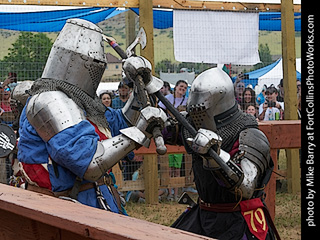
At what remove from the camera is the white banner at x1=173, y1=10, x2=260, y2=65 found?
289 inches

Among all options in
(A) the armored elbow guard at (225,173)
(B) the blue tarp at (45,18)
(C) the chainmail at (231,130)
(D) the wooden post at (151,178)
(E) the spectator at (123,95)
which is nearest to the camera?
(A) the armored elbow guard at (225,173)

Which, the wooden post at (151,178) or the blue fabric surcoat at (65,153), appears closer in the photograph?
the blue fabric surcoat at (65,153)

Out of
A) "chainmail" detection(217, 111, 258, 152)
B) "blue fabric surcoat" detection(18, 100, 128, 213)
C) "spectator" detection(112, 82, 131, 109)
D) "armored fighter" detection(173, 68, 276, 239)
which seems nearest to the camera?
"blue fabric surcoat" detection(18, 100, 128, 213)

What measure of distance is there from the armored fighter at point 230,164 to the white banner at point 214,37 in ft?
11.8

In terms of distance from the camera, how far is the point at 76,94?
3.43 meters

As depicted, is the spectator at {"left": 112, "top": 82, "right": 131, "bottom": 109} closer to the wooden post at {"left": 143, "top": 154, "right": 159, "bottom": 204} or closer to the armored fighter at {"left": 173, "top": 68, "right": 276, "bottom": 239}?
the wooden post at {"left": 143, "top": 154, "right": 159, "bottom": 204}

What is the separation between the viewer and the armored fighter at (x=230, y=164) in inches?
131

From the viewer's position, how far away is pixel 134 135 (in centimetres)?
323

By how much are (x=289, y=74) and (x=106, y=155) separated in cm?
507

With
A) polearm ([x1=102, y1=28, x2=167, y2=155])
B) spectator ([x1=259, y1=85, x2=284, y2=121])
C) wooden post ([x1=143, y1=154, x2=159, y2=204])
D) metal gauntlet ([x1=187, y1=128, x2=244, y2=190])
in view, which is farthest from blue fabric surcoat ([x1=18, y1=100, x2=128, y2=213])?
spectator ([x1=259, y1=85, x2=284, y2=121])

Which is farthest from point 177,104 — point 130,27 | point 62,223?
point 62,223

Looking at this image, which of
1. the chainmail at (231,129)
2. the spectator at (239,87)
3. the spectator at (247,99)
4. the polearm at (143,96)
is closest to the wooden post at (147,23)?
the spectator at (239,87)

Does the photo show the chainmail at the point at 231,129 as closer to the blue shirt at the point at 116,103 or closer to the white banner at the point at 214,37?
the white banner at the point at 214,37

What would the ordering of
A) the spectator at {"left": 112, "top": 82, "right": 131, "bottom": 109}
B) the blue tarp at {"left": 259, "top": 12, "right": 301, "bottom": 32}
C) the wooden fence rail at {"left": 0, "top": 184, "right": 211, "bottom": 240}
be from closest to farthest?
1. the wooden fence rail at {"left": 0, "top": 184, "right": 211, "bottom": 240}
2. the spectator at {"left": 112, "top": 82, "right": 131, "bottom": 109}
3. the blue tarp at {"left": 259, "top": 12, "right": 301, "bottom": 32}
